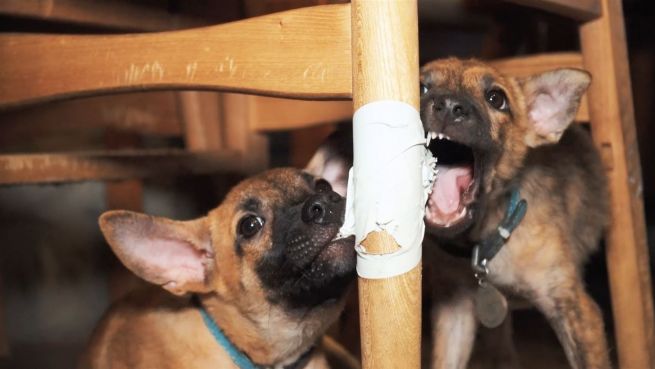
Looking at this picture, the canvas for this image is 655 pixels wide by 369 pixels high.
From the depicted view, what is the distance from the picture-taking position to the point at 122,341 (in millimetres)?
1886

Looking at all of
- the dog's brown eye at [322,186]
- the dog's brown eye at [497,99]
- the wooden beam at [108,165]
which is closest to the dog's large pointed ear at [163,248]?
A: the dog's brown eye at [322,186]

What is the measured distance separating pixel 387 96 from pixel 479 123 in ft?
2.28

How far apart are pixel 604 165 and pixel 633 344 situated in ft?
1.61

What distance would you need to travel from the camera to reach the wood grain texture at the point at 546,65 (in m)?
2.13

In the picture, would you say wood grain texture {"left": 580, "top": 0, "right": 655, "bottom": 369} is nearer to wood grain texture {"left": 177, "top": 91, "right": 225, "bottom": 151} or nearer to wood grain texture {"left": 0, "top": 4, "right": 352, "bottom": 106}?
wood grain texture {"left": 0, "top": 4, "right": 352, "bottom": 106}

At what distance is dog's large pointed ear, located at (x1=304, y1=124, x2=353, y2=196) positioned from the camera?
190cm

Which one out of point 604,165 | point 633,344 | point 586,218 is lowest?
point 633,344

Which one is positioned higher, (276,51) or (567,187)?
(276,51)

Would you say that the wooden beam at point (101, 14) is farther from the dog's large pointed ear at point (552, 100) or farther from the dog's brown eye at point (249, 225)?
Result: the dog's large pointed ear at point (552, 100)

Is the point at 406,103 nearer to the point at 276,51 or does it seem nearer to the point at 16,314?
the point at 276,51

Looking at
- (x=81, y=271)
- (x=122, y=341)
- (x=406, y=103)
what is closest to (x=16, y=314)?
(x=81, y=271)

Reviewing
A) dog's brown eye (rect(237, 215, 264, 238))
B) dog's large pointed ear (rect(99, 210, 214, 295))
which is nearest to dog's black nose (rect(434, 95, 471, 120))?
dog's brown eye (rect(237, 215, 264, 238))

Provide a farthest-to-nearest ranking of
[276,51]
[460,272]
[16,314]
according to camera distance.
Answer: [16,314]
[460,272]
[276,51]

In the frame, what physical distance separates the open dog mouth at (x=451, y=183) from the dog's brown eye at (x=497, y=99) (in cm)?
13
